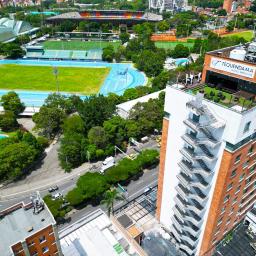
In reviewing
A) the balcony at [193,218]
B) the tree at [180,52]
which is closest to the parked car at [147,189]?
the balcony at [193,218]

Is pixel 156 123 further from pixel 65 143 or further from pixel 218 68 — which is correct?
pixel 218 68

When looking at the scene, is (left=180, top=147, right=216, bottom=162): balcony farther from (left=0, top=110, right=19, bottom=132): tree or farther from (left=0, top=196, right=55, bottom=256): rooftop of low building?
(left=0, top=110, right=19, bottom=132): tree

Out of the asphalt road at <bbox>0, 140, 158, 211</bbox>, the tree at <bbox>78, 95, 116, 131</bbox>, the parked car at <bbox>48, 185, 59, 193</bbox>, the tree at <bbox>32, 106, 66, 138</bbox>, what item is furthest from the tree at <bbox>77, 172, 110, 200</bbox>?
the tree at <bbox>32, 106, 66, 138</bbox>

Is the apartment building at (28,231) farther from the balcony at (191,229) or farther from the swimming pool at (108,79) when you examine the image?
the swimming pool at (108,79)

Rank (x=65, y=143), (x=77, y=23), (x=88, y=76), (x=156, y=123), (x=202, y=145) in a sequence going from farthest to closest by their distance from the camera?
(x=77, y=23) < (x=88, y=76) < (x=156, y=123) < (x=65, y=143) < (x=202, y=145)

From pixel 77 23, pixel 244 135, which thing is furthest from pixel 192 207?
pixel 77 23

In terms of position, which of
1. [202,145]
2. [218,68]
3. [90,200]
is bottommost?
[90,200]

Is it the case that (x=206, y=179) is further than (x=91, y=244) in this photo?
No
